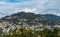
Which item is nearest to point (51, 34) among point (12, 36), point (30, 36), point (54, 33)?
point (54, 33)

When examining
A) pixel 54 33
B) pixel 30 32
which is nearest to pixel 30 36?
pixel 30 32

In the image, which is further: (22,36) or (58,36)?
(22,36)

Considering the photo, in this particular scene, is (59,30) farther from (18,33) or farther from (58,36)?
(18,33)

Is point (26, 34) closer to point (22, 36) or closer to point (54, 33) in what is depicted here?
point (22, 36)

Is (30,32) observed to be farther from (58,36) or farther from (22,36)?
(58,36)

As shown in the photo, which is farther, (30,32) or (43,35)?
(30,32)

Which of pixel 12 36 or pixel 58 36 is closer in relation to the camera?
pixel 58 36

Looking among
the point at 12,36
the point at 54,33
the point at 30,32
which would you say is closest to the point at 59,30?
the point at 54,33
